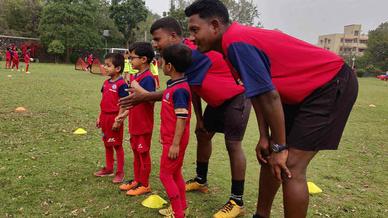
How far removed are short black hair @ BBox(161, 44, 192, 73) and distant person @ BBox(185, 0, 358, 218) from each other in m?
0.58

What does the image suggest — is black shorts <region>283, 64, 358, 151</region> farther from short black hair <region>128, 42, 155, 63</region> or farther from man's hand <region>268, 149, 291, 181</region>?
short black hair <region>128, 42, 155, 63</region>

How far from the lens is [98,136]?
6844mm

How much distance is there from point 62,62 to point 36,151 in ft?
138

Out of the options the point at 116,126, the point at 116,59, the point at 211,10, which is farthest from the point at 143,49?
the point at 211,10

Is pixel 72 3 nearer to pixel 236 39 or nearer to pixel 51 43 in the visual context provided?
pixel 51 43

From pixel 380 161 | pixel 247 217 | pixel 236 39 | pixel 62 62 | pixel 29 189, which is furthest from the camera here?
pixel 62 62

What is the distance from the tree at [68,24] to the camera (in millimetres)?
41750

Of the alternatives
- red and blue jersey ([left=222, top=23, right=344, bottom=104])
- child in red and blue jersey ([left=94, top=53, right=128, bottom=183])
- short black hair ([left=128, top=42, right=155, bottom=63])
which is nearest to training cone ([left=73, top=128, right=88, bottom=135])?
child in red and blue jersey ([left=94, top=53, right=128, bottom=183])

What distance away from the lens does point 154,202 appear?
3.83m

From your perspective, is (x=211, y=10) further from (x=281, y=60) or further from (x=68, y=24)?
(x=68, y=24)

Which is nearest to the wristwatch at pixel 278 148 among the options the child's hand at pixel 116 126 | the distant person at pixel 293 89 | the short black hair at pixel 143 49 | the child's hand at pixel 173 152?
the distant person at pixel 293 89

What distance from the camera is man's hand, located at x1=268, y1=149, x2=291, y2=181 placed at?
248 centimetres

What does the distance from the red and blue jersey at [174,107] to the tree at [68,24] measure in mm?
42069

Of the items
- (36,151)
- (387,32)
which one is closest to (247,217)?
(36,151)
